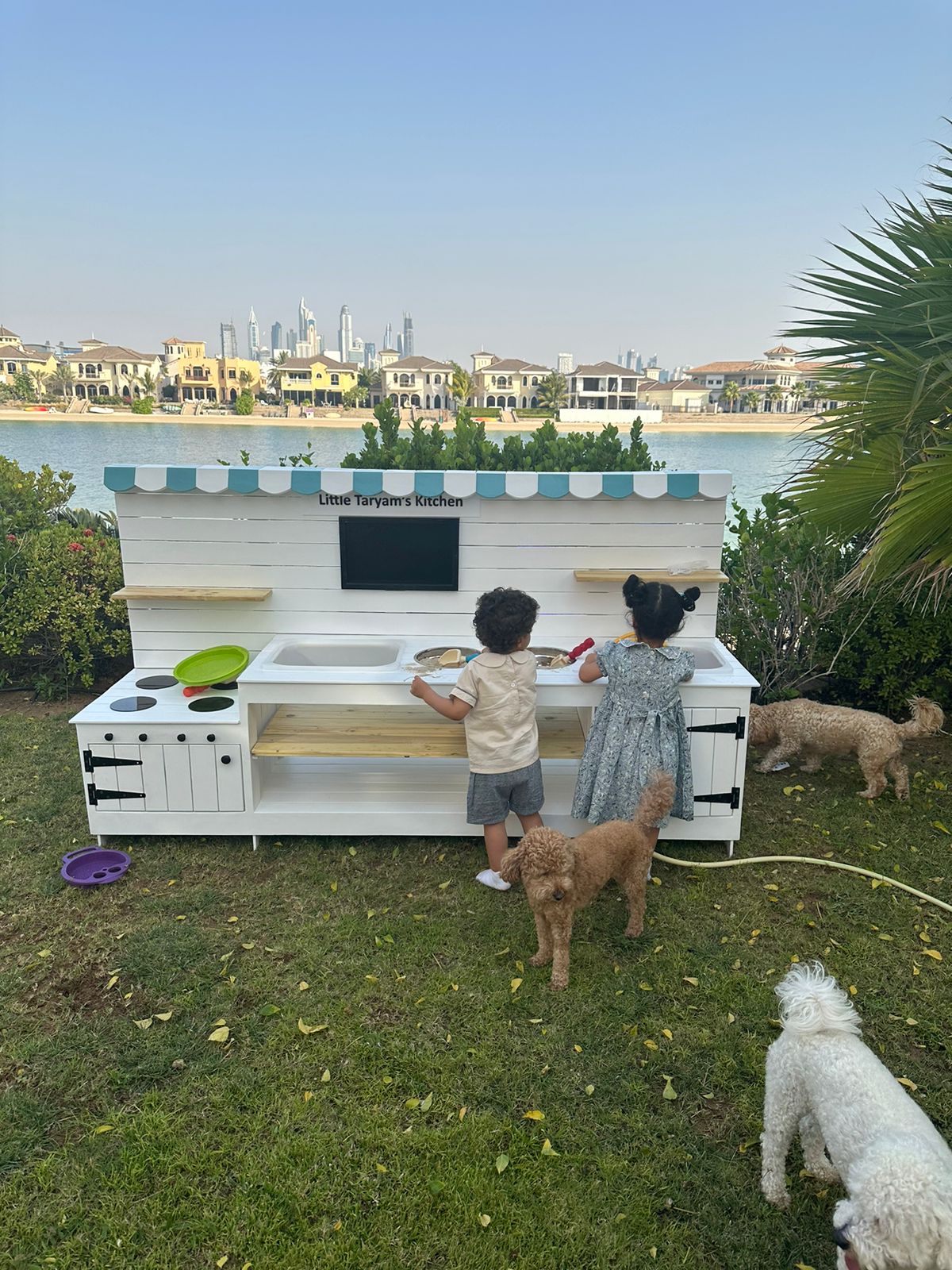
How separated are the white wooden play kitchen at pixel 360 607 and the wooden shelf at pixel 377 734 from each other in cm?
2

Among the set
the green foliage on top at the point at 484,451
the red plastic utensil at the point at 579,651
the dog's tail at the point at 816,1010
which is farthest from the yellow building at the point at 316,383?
the dog's tail at the point at 816,1010

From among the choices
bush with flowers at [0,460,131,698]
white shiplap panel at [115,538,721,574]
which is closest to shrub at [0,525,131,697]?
bush with flowers at [0,460,131,698]

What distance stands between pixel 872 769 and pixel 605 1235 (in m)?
3.72

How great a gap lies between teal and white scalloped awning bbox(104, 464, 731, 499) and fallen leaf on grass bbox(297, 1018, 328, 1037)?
118 inches

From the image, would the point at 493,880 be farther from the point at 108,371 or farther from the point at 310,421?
the point at 108,371

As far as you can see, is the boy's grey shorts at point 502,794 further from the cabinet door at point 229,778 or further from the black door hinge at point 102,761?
the black door hinge at point 102,761

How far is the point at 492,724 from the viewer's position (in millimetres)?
4082

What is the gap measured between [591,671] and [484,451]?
163 inches

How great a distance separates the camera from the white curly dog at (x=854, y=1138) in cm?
169

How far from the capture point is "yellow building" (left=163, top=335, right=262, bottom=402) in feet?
330

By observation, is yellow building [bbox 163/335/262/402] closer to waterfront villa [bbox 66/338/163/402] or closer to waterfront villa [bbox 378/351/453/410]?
waterfront villa [bbox 66/338/163/402]

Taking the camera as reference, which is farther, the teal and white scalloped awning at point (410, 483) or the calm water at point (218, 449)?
the calm water at point (218, 449)

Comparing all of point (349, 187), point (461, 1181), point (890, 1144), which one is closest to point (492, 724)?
point (461, 1181)

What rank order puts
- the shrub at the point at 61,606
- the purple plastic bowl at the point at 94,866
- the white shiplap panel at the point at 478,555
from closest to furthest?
1. the purple plastic bowl at the point at 94,866
2. the white shiplap panel at the point at 478,555
3. the shrub at the point at 61,606
